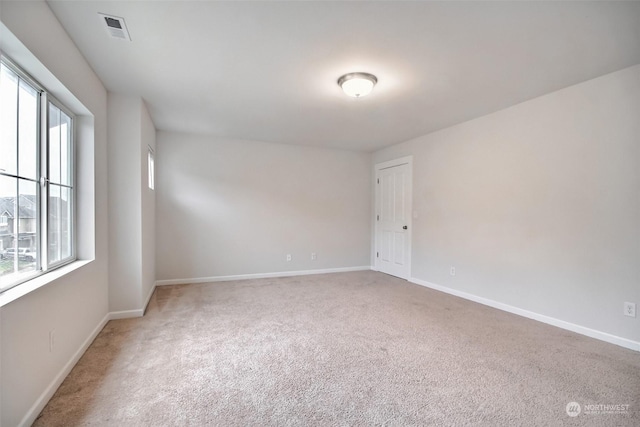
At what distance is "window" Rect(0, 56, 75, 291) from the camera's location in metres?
1.62

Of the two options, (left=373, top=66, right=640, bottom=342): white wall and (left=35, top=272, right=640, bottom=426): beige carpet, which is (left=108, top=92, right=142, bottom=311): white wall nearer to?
(left=35, top=272, right=640, bottom=426): beige carpet

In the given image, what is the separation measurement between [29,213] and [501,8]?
3.22 metres

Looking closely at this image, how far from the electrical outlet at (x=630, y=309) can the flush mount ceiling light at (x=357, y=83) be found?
293 centimetres

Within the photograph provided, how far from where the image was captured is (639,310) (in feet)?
7.98

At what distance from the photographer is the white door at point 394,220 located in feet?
16.2

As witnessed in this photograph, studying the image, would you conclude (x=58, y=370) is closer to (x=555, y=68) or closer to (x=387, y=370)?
(x=387, y=370)

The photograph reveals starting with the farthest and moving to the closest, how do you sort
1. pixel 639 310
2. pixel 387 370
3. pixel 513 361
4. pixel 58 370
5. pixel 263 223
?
pixel 263 223 < pixel 639 310 < pixel 513 361 < pixel 387 370 < pixel 58 370

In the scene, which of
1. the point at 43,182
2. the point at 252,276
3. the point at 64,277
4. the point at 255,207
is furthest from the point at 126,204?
the point at 252,276

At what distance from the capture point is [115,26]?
197 centimetres

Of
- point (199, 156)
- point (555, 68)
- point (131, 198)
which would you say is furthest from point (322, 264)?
point (555, 68)

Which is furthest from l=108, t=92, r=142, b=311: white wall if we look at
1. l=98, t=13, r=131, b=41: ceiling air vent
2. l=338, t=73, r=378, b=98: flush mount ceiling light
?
l=338, t=73, r=378, b=98: flush mount ceiling light

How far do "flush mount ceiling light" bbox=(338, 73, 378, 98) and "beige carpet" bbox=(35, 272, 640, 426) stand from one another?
7.50 feet

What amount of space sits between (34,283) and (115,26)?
173 centimetres

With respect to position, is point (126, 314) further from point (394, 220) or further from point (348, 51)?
point (394, 220)
